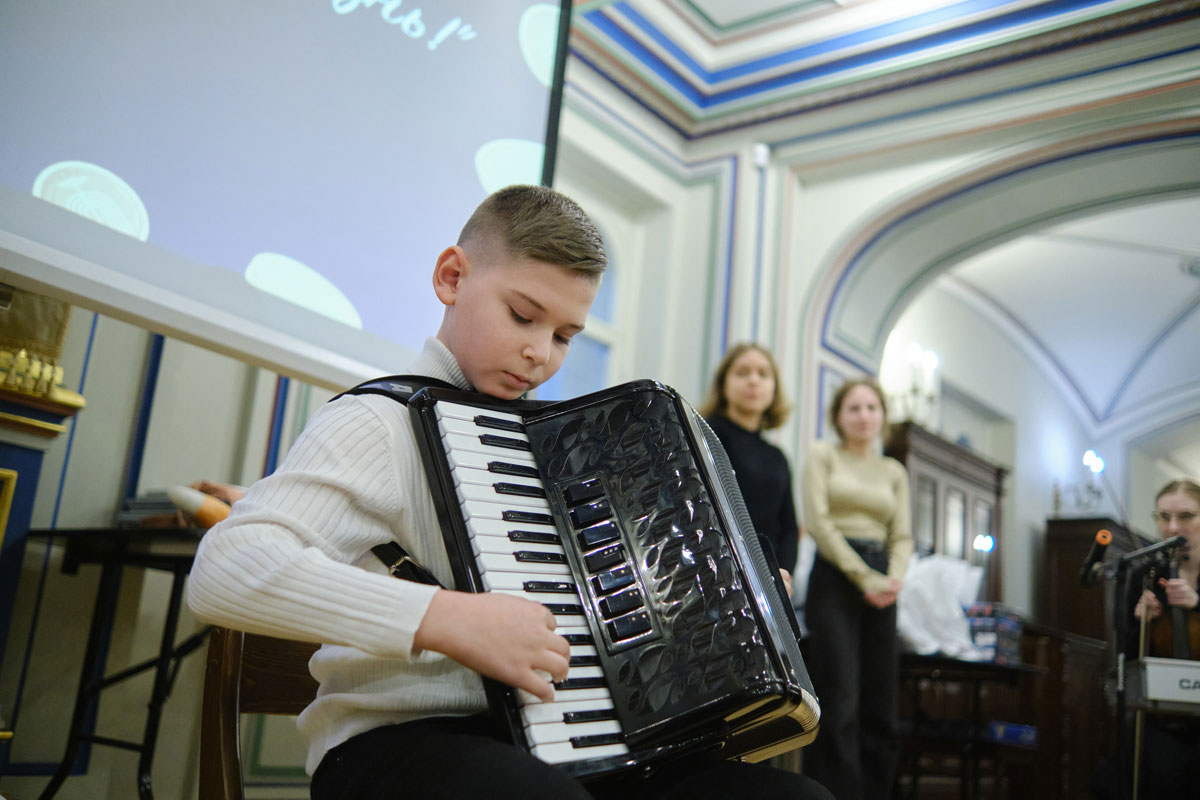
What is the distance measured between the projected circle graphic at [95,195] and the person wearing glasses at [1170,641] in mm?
3125

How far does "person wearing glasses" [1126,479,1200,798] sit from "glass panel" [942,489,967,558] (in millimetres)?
3374

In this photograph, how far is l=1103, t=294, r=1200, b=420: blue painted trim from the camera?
8398mm

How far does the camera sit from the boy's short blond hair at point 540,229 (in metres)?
1.08

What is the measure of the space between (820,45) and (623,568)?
4.39 meters

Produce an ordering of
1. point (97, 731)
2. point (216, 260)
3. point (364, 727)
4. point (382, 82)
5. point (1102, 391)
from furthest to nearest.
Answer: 1. point (1102, 391)
2. point (97, 731)
3. point (382, 82)
4. point (216, 260)
5. point (364, 727)

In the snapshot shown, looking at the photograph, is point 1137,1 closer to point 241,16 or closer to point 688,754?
point 241,16

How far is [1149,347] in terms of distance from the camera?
898 cm

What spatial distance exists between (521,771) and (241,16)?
1545 millimetres

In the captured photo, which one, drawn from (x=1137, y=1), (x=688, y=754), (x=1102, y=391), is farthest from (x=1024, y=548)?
(x=688, y=754)

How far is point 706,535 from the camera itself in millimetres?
956

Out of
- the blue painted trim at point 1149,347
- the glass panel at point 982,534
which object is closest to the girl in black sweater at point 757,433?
the glass panel at point 982,534

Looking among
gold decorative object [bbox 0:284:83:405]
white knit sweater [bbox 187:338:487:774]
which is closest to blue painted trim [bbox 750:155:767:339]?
gold decorative object [bbox 0:284:83:405]

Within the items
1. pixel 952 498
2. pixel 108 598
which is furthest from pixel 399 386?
pixel 952 498

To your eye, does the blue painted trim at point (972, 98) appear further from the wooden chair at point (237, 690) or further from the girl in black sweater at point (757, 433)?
the wooden chair at point (237, 690)
